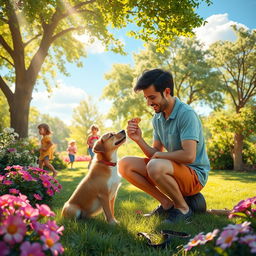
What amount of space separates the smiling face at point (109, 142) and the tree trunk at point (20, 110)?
870 cm

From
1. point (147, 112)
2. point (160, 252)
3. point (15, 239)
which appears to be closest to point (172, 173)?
point (160, 252)

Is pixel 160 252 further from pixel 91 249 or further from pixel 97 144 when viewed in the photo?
pixel 97 144

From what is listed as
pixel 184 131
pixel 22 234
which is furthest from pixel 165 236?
pixel 22 234

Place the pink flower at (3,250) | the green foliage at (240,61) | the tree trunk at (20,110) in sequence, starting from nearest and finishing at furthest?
the pink flower at (3,250) → the tree trunk at (20,110) → the green foliage at (240,61)

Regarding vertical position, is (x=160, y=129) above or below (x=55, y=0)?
below

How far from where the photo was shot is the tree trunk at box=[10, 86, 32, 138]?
11289mm

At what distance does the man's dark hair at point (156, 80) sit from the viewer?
3484mm

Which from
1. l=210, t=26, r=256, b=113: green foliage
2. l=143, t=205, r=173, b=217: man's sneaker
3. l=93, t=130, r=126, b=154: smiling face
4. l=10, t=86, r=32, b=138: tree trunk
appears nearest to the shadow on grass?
l=143, t=205, r=173, b=217: man's sneaker

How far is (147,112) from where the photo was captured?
86.0 ft

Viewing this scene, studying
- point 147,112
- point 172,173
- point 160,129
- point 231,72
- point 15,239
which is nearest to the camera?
point 15,239

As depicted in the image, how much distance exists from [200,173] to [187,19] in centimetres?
733

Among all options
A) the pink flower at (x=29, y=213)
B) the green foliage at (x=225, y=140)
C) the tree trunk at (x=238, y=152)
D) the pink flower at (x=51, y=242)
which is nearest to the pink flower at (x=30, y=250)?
the pink flower at (x=51, y=242)

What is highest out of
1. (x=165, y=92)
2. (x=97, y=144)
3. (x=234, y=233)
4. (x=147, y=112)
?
(x=147, y=112)

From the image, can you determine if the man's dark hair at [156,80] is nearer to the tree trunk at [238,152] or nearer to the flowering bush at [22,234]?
the flowering bush at [22,234]
